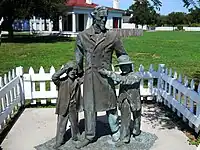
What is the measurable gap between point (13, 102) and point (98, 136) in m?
2.24

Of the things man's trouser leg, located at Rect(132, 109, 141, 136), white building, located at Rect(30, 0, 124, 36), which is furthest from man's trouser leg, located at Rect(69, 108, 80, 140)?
white building, located at Rect(30, 0, 124, 36)

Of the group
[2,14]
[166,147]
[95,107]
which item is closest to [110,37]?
[95,107]

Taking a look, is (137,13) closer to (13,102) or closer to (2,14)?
(2,14)

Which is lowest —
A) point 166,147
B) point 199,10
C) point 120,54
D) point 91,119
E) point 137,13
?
point 166,147

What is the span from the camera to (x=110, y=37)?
4.22 metres

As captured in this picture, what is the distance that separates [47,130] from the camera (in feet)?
17.9

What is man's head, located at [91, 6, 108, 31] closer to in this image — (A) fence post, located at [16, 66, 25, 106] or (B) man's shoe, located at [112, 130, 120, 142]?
(B) man's shoe, located at [112, 130, 120, 142]

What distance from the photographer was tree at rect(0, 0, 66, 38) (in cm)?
2627

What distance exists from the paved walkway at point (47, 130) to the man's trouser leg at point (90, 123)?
902 millimetres

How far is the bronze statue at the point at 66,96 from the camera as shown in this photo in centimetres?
438

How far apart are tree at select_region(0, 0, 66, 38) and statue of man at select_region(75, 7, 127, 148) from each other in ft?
75.2

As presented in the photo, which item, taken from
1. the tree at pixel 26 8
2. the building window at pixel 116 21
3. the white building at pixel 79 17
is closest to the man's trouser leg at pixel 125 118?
the tree at pixel 26 8

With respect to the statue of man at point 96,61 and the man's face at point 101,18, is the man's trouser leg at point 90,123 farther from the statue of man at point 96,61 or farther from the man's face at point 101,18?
the man's face at point 101,18

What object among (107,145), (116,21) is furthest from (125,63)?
(116,21)
